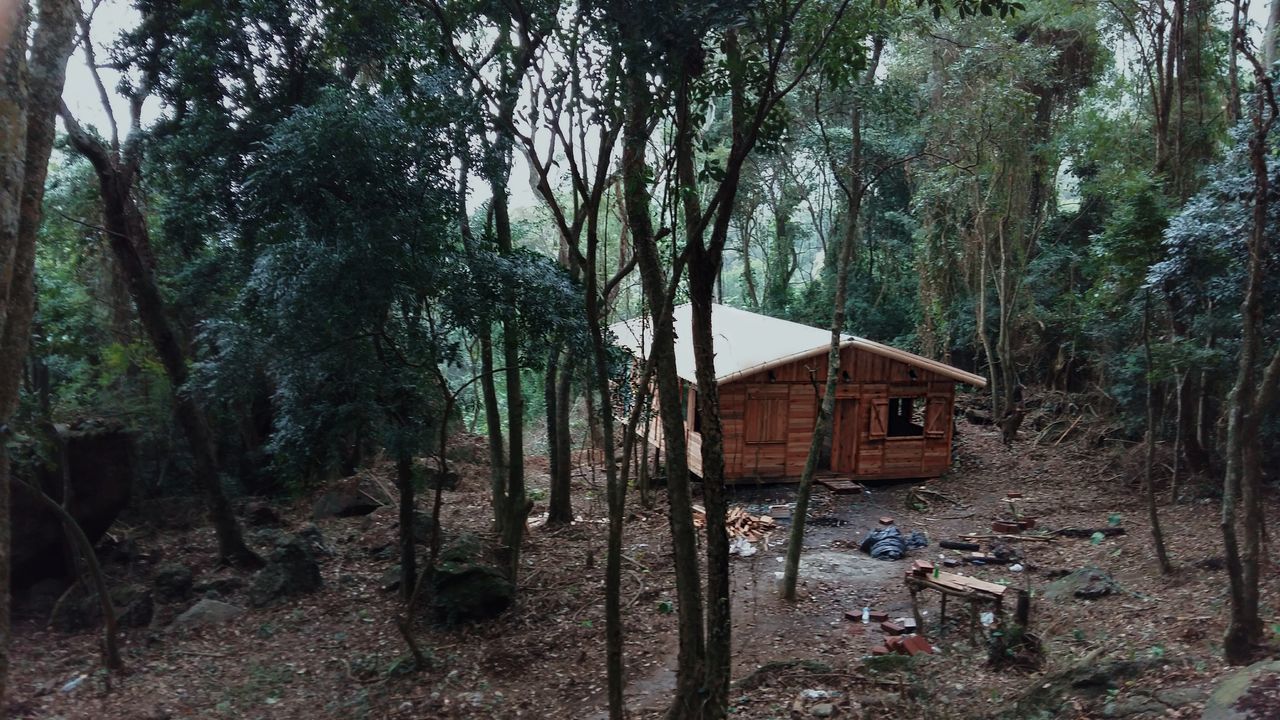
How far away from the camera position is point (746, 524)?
13688 millimetres

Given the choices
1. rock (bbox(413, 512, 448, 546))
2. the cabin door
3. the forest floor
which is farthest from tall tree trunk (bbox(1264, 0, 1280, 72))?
rock (bbox(413, 512, 448, 546))

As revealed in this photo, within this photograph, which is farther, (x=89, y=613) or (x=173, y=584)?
(x=173, y=584)

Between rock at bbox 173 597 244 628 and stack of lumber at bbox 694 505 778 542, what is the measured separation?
6986 mm

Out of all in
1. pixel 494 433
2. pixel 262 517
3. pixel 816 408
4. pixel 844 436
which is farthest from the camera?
pixel 844 436

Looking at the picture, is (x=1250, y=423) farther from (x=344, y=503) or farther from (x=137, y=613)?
(x=344, y=503)

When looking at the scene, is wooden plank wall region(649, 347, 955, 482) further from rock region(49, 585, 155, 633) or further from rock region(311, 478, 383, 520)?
rock region(49, 585, 155, 633)

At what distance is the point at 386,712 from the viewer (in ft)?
25.5

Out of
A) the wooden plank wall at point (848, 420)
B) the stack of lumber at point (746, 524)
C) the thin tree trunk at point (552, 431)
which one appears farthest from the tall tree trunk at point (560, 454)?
the wooden plank wall at point (848, 420)

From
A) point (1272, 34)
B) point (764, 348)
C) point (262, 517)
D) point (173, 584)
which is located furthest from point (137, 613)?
point (1272, 34)

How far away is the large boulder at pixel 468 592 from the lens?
32.4 ft

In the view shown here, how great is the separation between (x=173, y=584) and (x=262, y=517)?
143 inches

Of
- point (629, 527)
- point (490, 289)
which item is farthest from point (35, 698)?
point (629, 527)

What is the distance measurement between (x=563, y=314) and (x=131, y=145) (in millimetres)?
6315

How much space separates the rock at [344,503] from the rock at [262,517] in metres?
0.66
